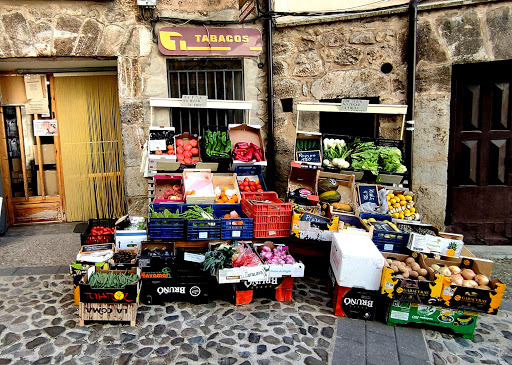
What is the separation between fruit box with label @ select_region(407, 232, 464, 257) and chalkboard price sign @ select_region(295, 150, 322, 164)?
203 cm

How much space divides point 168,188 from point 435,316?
156 inches

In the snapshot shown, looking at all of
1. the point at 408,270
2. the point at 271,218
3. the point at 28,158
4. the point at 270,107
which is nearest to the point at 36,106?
the point at 28,158

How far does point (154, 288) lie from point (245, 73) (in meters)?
3.96

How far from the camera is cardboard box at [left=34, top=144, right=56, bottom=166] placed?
7.12 meters

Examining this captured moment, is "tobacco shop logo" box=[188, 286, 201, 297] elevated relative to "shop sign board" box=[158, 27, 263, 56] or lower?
lower

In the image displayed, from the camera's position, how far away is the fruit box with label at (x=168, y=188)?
5.38 m

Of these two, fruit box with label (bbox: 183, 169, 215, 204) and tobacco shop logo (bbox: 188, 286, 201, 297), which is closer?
tobacco shop logo (bbox: 188, 286, 201, 297)

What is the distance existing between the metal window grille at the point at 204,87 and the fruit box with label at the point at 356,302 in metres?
3.73

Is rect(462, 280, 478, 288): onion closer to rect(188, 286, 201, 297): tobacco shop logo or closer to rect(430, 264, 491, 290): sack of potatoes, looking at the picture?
rect(430, 264, 491, 290): sack of potatoes

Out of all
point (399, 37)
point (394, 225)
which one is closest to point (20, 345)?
point (394, 225)

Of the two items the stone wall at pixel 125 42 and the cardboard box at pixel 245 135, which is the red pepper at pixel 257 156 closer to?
the cardboard box at pixel 245 135

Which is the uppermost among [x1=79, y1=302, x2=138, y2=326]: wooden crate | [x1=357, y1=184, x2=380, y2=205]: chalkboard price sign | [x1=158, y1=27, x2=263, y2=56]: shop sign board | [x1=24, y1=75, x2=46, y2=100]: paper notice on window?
[x1=158, y1=27, x2=263, y2=56]: shop sign board

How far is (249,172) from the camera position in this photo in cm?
606

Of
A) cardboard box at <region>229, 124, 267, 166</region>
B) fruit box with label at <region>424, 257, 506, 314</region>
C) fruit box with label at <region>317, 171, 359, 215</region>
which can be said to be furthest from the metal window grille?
fruit box with label at <region>424, 257, 506, 314</region>
